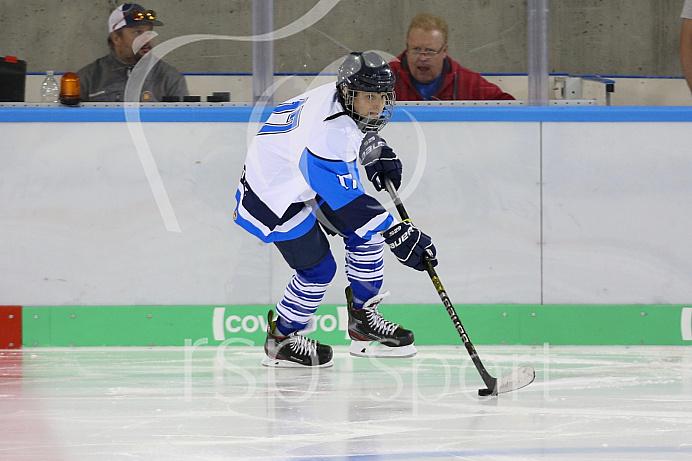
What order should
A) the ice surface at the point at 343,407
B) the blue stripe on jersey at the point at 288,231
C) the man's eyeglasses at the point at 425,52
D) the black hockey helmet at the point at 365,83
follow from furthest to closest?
the man's eyeglasses at the point at 425,52, the blue stripe on jersey at the point at 288,231, the black hockey helmet at the point at 365,83, the ice surface at the point at 343,407

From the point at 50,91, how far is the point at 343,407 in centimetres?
A: 207

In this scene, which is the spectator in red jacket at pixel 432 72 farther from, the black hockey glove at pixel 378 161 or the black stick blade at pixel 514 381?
the black stick blade at pixel 514 381

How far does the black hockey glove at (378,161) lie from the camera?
315 cm

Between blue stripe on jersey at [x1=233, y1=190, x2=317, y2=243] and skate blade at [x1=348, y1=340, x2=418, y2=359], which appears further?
skate blade at [x1=348, y1=340, x2=418, y2=359]

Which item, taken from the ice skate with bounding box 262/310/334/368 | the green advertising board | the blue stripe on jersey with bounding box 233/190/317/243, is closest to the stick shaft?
the blue stripe on jersey with bounding box 233/190/317/243

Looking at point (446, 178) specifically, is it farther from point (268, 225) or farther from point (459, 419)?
point (459, 419)

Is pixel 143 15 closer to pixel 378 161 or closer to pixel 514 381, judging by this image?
pixel 378 161

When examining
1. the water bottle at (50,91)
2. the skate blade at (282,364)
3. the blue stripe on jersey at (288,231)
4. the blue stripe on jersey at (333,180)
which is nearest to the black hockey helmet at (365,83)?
the blue stripe on jersey at (333,180)

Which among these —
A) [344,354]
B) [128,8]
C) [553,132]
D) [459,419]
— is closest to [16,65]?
[128,8]

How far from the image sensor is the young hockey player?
2.83 metres

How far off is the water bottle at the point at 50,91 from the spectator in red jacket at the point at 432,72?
1.43 m

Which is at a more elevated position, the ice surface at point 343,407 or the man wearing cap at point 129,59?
the man wearing cap at point 129,59

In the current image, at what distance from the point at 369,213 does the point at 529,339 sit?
1246 millimetres

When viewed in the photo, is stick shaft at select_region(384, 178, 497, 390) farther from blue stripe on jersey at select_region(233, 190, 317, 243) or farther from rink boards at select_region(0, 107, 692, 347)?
rink boards at select_region(0, 107, 692, 347)
